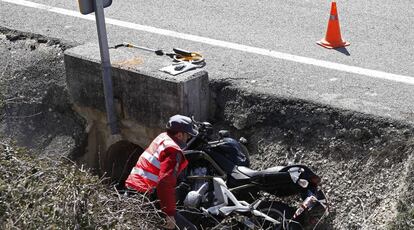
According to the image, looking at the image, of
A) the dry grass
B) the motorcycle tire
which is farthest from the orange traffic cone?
the dry grass

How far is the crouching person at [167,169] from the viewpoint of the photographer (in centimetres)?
728

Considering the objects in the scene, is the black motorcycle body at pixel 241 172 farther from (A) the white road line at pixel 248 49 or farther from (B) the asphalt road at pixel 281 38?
(A) the white road line at pixel 248 49

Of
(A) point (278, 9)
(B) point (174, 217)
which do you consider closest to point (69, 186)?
(B) point (174, 217)

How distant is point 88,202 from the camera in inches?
222

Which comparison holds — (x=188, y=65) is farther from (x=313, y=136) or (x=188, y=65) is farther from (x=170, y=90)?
(x=313, y=136)

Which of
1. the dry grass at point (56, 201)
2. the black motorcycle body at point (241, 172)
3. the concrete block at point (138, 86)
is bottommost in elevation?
the black motorcycle body at point (241, 172)

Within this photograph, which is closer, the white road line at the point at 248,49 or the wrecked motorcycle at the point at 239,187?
the wrecked motorcycle at the point at 239,187

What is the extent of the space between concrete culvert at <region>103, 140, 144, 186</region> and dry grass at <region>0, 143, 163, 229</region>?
3.35 m

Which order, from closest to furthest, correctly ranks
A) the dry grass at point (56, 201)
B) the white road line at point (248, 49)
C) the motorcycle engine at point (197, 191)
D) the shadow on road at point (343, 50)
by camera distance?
the dry grass at point (56, 201) < the motorcycle engine at point (197, 191) < the white road line at point (248, 49) < the shadow on road at point (343, 50)

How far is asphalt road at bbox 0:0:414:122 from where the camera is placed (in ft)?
27.5

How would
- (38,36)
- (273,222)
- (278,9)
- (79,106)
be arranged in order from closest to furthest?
1. (273,222)
2. (79,106)
3. (38,36)
4. (278,9)

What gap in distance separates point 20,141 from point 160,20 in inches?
104

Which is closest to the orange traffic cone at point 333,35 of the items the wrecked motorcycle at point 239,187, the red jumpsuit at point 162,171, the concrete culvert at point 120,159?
the wrecked motorcycle at point 239,187

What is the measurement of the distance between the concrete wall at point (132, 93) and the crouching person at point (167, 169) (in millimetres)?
825
